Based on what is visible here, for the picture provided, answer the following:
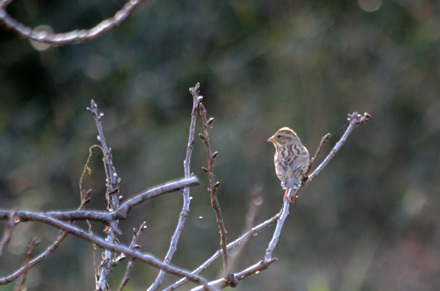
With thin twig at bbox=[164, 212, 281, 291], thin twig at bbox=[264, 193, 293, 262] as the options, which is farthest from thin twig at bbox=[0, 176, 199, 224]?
thin twig at bbox=[264, 193, 293, 262]

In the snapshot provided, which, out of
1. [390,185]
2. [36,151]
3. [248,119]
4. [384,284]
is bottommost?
[384,284]

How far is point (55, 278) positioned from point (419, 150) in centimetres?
503

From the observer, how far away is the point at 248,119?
10023 mm

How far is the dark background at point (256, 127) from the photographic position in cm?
989

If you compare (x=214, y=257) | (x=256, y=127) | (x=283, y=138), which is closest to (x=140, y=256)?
(x=214, y=257)

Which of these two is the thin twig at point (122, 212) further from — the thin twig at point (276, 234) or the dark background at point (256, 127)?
the dark background at point (256, 127)

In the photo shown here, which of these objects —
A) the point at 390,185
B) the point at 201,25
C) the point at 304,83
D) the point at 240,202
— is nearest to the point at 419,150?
the point at 390,185

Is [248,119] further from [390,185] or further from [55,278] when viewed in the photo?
[55,278]

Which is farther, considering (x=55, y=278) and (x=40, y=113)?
(x=40, y=113)

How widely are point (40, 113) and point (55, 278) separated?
244cm

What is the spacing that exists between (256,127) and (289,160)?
5.12 metres

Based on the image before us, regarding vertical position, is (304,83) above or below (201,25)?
below

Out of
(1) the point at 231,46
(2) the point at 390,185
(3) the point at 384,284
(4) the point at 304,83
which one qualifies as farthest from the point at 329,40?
(3) the point at 384,284

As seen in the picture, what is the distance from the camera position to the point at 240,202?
9969 millimetres
